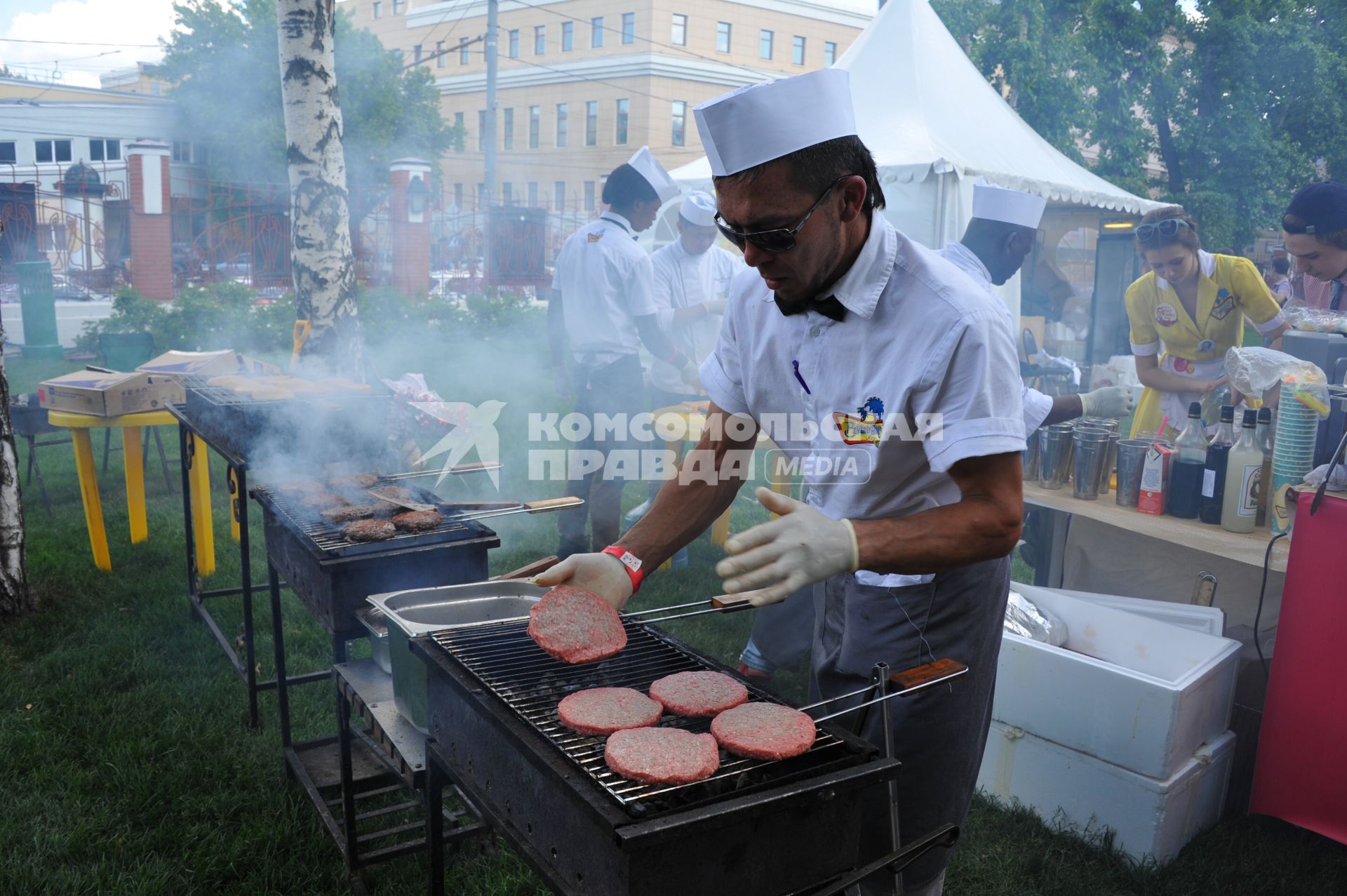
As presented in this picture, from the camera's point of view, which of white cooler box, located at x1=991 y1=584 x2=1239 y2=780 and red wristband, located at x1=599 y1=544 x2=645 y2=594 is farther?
white cooler box, located at x1=991 y1=584 x2=1239 y2=780

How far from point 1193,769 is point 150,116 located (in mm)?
35363

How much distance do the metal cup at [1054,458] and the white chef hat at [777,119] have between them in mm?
2710

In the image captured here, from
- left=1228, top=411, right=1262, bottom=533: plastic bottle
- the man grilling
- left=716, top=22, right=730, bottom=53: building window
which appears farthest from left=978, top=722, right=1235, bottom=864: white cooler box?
left=716, top=22, right=730, bottom=53: building window

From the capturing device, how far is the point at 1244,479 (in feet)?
11.5

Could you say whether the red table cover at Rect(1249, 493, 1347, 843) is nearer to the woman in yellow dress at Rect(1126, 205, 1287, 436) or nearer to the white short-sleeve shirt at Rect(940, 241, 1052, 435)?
the white short-sleeve shirt at Rect(940, 241, 1052, 435)

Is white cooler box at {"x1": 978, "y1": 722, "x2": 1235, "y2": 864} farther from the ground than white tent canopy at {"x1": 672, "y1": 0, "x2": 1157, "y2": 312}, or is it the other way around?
white tent canopy at {"x1": 672, "y1": 0, "x2": 1157, "y2": 312}

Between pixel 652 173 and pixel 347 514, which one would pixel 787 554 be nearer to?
pixel 347 514

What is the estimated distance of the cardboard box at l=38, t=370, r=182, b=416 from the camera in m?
5.76

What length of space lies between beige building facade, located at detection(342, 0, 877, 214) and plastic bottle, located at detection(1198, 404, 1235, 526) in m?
46.3

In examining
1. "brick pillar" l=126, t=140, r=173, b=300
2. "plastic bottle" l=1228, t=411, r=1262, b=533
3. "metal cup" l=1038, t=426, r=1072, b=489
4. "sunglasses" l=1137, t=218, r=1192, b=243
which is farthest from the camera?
"brick pillar" l=126, t=140, r=173, b=300

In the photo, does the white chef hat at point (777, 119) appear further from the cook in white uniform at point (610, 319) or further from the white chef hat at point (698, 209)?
the white chef hat at point (698, 209)

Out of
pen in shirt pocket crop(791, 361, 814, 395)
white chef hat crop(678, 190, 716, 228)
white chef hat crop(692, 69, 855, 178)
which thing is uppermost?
white chef hat crop(678, 190, 716, 228)

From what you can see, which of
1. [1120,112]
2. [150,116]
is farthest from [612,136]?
[1120,112]

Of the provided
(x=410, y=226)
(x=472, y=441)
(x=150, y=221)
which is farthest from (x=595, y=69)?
(x=472, y=441)
